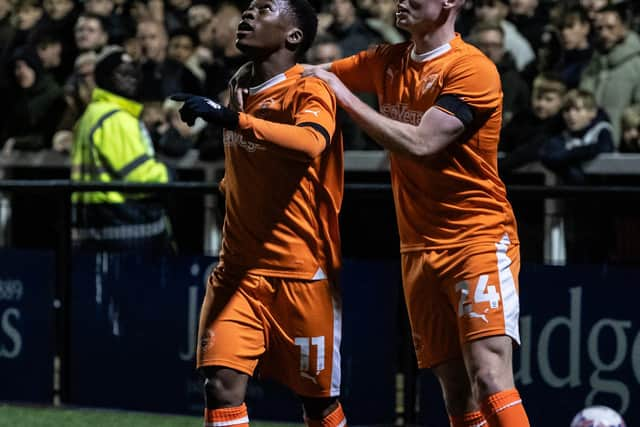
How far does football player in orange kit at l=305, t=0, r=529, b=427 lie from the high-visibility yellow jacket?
9.78ft

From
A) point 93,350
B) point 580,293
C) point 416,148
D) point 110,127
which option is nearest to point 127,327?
point 93,350

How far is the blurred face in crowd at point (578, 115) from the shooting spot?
8.51 m

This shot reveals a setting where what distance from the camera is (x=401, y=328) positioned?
735 cm

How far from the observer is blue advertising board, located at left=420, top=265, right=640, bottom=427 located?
682 cm

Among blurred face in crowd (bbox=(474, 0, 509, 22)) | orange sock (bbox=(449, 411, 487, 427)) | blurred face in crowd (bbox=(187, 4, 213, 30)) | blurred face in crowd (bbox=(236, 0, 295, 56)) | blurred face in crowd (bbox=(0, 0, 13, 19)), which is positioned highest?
blurred face in crowd (bbox=(0, 0, 13, 19))

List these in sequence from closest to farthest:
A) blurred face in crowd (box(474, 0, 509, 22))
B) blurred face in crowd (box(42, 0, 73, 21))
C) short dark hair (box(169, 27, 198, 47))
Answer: blurred face in crowd (box(474, 0, 509, 22))
short dark hair (box(169, 27, 198, 47))
blurred face in crowd (box(42, 0, 73, 21))

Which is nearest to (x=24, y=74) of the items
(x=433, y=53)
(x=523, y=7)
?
(x=523, y=7)

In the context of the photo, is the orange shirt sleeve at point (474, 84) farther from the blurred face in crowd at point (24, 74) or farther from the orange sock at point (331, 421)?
the blurred face in crowd at point (24, 74)

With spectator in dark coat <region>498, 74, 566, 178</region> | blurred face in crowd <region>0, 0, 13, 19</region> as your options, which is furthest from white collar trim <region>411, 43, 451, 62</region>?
blurred face in crowd <region>0, 0, 13, 19</region>

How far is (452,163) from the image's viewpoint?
5.24 m

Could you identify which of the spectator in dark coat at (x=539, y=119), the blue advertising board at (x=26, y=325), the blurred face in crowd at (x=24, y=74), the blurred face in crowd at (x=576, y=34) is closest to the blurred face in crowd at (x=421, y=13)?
the spectator in dark coat at (x=539, y=119)

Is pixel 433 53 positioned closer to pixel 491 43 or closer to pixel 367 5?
pixel 491 43

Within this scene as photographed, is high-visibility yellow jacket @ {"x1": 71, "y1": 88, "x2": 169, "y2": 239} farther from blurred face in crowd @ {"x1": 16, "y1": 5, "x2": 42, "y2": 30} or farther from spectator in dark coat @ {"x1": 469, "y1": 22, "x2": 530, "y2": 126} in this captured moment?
blurred face in crowd @ {"x1": 16, "y1": 5, "x2": 42, "y2": 30}

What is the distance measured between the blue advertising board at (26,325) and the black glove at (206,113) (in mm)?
3717
